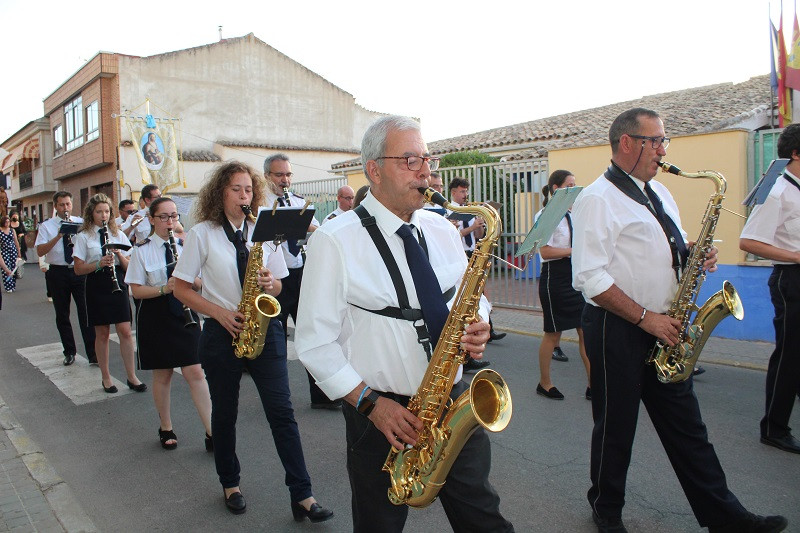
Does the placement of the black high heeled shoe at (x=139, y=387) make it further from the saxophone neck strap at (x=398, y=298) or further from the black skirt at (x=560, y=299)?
the saxophone neck strap at (x=398, y=298)

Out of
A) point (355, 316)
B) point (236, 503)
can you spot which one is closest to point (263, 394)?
point (236, 503)

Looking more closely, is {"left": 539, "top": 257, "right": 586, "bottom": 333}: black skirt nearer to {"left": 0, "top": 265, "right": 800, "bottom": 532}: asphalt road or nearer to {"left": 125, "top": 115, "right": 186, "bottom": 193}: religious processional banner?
{"left": 0, "top": 265, "right": 800, "bottom": 532}: asphalt road

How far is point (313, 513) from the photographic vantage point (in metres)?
3.61

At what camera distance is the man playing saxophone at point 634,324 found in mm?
3051

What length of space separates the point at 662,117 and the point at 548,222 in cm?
1306

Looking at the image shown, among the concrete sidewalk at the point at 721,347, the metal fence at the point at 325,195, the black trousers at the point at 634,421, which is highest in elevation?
the metal fence at the point at 325,195

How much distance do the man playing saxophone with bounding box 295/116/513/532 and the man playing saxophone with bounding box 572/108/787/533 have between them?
3.70ft

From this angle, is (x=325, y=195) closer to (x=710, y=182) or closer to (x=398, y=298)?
(x=710, y=182)

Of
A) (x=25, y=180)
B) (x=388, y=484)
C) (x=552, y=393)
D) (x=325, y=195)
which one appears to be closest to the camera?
(x=388, y=484)

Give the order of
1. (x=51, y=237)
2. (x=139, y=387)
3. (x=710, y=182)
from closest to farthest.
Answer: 1. (x=139, y=387)
2. (x=51, y=237)
3. (x=710, y=182)

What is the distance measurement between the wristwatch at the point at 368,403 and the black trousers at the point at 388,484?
0.12m

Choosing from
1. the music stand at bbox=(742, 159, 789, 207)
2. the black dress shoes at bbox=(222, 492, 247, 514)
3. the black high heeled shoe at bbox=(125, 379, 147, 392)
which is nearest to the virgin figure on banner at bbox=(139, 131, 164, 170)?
the black high heeled shoe at bbox=(125, 379, 147, 392)

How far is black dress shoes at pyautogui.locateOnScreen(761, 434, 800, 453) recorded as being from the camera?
426 cm

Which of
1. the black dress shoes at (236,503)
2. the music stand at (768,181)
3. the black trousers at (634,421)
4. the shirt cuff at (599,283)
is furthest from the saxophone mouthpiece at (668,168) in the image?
the black dress shoes at (236,503)
